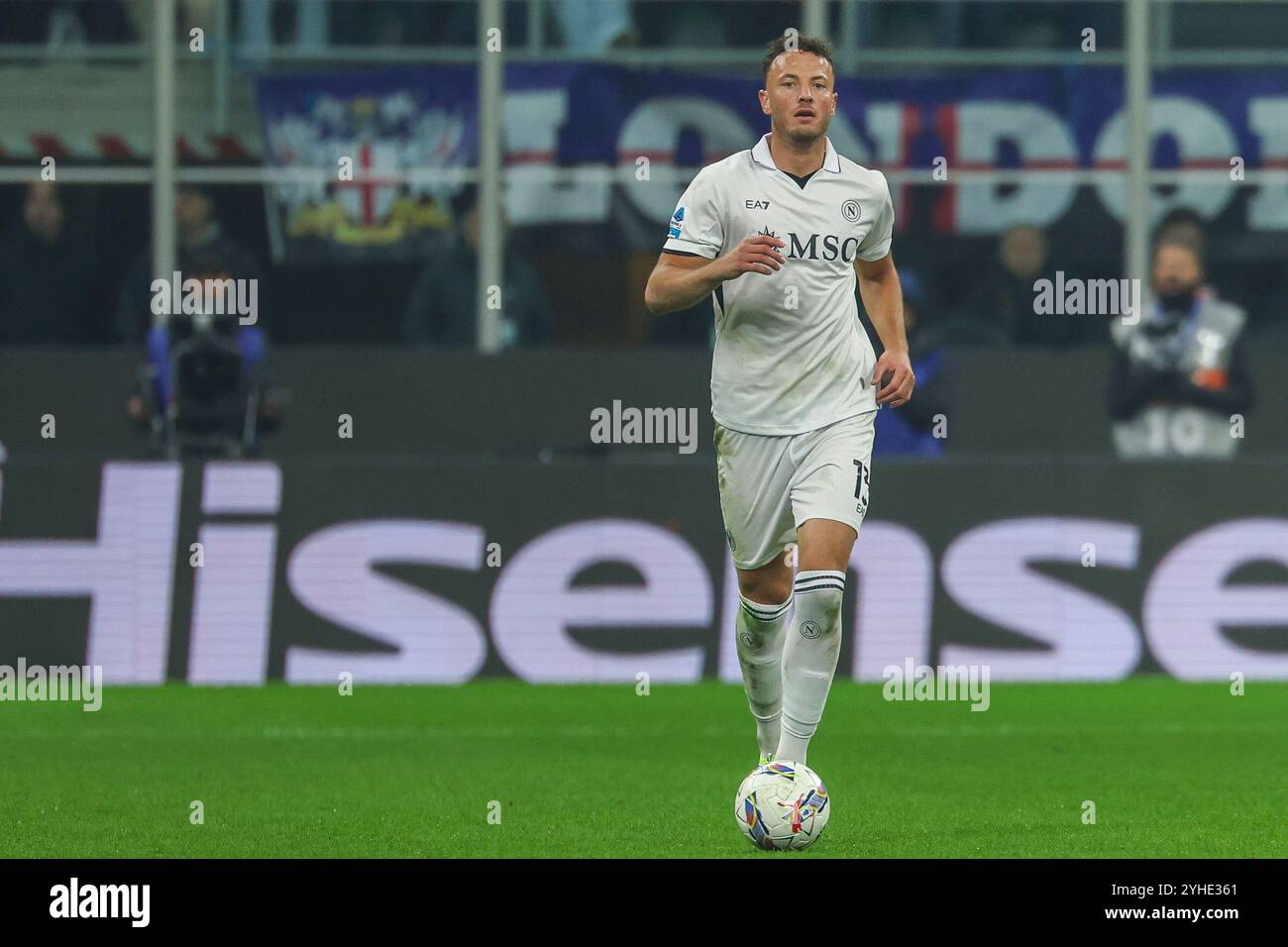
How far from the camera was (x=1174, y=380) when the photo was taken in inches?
563

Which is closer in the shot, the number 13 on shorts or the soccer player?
the soccer player

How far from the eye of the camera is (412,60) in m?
17.5

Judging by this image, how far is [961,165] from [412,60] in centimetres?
373

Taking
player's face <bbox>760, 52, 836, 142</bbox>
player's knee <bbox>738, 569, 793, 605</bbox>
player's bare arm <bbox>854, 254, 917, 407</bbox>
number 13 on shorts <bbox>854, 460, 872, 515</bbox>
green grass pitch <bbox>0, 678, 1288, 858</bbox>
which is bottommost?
green grass pitch <bbox>0, 678, 1288, 858</bbox>

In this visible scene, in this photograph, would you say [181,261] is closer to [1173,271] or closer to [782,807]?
[1173,271]

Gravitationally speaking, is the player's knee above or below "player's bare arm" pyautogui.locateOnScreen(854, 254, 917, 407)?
below

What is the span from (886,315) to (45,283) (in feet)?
31.3

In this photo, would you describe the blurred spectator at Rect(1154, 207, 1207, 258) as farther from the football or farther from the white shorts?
the football

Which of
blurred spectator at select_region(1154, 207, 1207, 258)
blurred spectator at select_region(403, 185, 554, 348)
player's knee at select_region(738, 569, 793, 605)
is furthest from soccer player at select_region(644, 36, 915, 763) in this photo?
blurred spectator at select_region(403, 185, 554, 348)

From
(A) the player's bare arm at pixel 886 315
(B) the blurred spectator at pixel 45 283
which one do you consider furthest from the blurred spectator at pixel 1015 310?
(A) the player's bare arm at pixel 886 315

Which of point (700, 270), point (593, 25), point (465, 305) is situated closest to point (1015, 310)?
point (593, 25)

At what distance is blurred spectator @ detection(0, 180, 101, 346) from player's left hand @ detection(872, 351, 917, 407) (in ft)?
31.6

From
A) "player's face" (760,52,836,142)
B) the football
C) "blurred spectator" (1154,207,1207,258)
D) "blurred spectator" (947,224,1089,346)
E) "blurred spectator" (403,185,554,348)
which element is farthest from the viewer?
"blurred spectator" (947,224,1089,346)

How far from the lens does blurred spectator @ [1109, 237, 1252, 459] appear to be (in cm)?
1419
